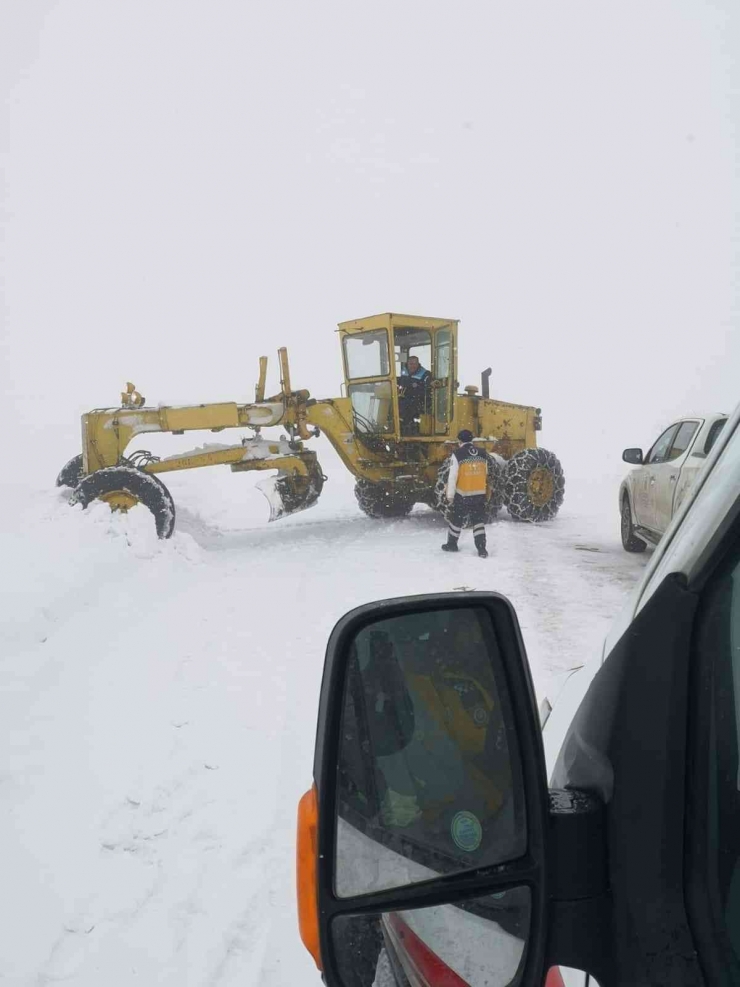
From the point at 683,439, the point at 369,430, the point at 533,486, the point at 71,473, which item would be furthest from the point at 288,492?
the point at 683,439

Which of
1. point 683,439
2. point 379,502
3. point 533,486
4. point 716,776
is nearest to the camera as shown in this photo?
point 716,776

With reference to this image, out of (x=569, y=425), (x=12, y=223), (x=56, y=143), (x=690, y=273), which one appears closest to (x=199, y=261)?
(x=12, y=223)

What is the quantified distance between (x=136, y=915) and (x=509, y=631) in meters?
2.41

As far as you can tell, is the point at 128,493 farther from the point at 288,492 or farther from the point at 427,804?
the point at 427,804

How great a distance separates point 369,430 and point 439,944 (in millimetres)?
10828

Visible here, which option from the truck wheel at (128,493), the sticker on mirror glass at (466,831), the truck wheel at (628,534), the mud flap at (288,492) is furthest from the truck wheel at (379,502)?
the sticker on mirror glass at (466,831)

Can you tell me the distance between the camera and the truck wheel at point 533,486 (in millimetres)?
11383

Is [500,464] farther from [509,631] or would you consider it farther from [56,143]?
[56,143]

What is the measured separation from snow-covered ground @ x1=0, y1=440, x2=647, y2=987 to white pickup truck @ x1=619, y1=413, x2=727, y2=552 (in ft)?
1.60

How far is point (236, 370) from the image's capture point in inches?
1891

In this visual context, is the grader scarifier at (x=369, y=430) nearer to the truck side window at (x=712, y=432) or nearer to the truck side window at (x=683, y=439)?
the truck side window at (x=683, y=439)

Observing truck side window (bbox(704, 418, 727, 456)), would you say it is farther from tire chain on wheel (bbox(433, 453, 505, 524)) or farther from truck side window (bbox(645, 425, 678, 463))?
tire chain on wheel (bbox(433, 453, 505, 524))

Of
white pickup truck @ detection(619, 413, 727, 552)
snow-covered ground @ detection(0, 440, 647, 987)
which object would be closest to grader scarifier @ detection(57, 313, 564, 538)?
snow-covered ground @ detection(0, 440, 647, 987)

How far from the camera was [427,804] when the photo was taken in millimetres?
1001
